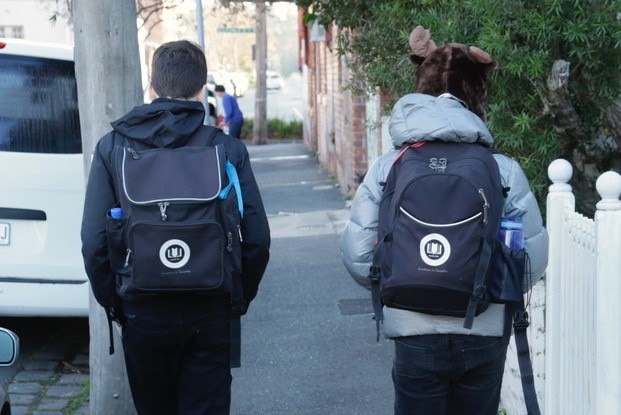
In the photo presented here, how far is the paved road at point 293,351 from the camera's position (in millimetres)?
6164

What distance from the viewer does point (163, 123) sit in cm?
369

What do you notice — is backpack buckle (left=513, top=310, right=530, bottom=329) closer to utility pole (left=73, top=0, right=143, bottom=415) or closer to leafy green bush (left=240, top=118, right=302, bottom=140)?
utility pole (left=73, top=0, right=143, bottom=415)

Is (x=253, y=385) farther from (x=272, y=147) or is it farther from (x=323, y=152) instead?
(x=272, y=147)

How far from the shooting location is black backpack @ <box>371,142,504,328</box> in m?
3.33

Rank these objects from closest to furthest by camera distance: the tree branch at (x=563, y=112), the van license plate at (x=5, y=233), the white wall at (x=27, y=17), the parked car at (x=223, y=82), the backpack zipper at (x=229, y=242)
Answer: the backpack zipper at (x=229, y=242), the tree branch at (x=563, y=112), the van license plate at (x=5, y=233), the parked car at (x=223, y=82), the white wall at (x=27, y=17)

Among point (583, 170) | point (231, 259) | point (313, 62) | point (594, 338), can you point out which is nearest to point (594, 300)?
point (594, 338)

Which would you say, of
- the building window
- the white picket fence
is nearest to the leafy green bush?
the building window

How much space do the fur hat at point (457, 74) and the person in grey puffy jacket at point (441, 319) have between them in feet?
0.30

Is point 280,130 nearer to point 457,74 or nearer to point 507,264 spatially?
point 457,74

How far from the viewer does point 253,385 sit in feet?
21.2

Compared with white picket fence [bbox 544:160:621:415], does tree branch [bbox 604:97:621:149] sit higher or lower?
higher

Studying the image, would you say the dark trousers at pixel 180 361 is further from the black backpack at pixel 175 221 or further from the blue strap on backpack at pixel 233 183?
the blue strap on backpack at pixel 233 183

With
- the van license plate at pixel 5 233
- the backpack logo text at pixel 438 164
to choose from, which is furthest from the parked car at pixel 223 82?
the backpack logo text at pixel 438 164

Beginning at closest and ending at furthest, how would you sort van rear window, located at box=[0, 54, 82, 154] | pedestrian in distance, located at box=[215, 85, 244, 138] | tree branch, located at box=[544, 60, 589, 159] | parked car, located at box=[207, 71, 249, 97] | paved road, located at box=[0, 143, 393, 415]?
tree branch, located at box=[544, 60, 589, 159] < paved road, located at box=[0, 143, 393, 415] < van rear window, located at box=[0, 54, 82, 154] < pedestrian in distance, located at box=[215, 85, 244, 138] < parked car, located at box=[207, 71, 249, 97]
